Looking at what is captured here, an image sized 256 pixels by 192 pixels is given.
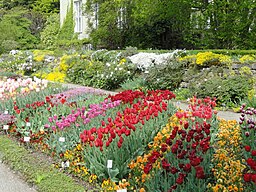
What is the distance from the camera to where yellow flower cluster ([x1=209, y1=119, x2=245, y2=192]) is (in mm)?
3180

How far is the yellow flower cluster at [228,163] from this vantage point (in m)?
3.18

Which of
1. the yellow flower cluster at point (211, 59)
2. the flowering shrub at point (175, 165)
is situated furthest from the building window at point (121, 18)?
the flowering shrub at point (175, 165)

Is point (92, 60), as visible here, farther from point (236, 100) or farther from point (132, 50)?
point (236, 100)

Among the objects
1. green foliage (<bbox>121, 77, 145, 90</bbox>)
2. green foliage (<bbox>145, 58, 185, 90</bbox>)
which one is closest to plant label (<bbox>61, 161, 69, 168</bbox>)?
green foliage (<bbox>145, 58, 185, 90</bbox>)

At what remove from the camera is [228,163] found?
3.66 m

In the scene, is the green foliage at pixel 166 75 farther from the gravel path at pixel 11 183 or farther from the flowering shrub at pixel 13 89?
the gravel path at pixel 11 183

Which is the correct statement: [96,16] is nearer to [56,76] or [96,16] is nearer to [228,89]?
[56,76]

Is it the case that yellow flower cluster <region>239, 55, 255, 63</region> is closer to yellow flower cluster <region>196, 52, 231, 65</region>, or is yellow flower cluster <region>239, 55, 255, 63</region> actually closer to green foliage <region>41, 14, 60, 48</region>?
yellow flower cluster <region>196, 52, 231, 65</region>

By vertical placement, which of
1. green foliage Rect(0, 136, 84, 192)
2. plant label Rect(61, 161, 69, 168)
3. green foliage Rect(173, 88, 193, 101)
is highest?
green foliage Rect(173, 88, 193, 101)

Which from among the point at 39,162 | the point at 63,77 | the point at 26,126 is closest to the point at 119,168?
the point at 39,162

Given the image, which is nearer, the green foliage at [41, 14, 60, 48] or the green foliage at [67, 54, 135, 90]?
the green foliage at [67, 54, 135, 90]

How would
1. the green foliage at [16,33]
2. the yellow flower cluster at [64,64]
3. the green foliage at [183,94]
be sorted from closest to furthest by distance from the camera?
1. the green foliage at [183,94]
2. the yellow flower cluster at [64,64]
3. the green foliage at [16,33]

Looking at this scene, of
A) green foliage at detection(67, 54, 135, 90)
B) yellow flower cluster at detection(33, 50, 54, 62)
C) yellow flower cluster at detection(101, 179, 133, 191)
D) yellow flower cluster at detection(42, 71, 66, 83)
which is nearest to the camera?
yellow flower cluster at detection(101, 179, 133, 191)

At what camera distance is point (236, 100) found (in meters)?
8.10
